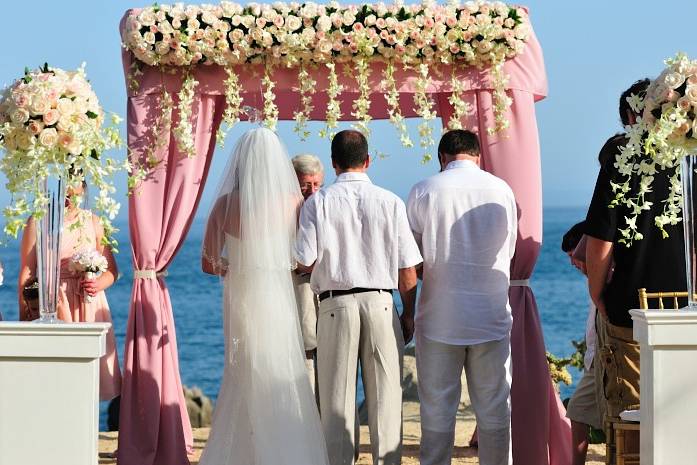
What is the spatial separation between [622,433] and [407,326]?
1.42 meters

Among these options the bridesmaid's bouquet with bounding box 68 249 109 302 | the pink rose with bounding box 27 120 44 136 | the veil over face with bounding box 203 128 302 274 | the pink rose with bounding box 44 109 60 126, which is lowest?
the bridesmaid's bouquet with bounding box 68 249 109 302

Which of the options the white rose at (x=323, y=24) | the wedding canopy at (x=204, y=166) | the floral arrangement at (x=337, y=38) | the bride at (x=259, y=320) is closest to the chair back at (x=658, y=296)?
the wedding canopy at (x=204, y=166)

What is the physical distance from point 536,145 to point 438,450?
203 centimetres

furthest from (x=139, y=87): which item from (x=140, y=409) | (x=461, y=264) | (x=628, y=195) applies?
(x=628, y=195)

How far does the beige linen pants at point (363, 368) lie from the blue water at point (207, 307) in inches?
1149

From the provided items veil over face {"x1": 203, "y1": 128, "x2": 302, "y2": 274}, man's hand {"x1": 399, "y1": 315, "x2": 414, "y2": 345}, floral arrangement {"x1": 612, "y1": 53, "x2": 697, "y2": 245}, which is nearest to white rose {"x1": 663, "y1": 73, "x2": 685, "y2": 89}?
floral arrangement {"x1": 612, "y1": 53, "x2": 697, "y2": 245}

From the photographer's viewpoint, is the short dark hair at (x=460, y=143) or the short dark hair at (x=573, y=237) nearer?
the short dark hair at (x=460, y=143)

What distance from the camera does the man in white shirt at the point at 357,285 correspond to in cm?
610

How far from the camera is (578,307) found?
51.1m

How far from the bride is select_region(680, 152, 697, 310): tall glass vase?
7.11 feet

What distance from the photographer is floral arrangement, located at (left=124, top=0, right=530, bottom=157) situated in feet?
23.0

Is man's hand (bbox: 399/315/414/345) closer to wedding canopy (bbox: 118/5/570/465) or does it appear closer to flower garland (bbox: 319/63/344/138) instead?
wedding canopy (bbox: 118/5/570/465)

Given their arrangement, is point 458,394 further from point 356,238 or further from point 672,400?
point 672,400

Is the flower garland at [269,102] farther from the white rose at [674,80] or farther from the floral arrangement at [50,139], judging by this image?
the white rose at [674,80]
